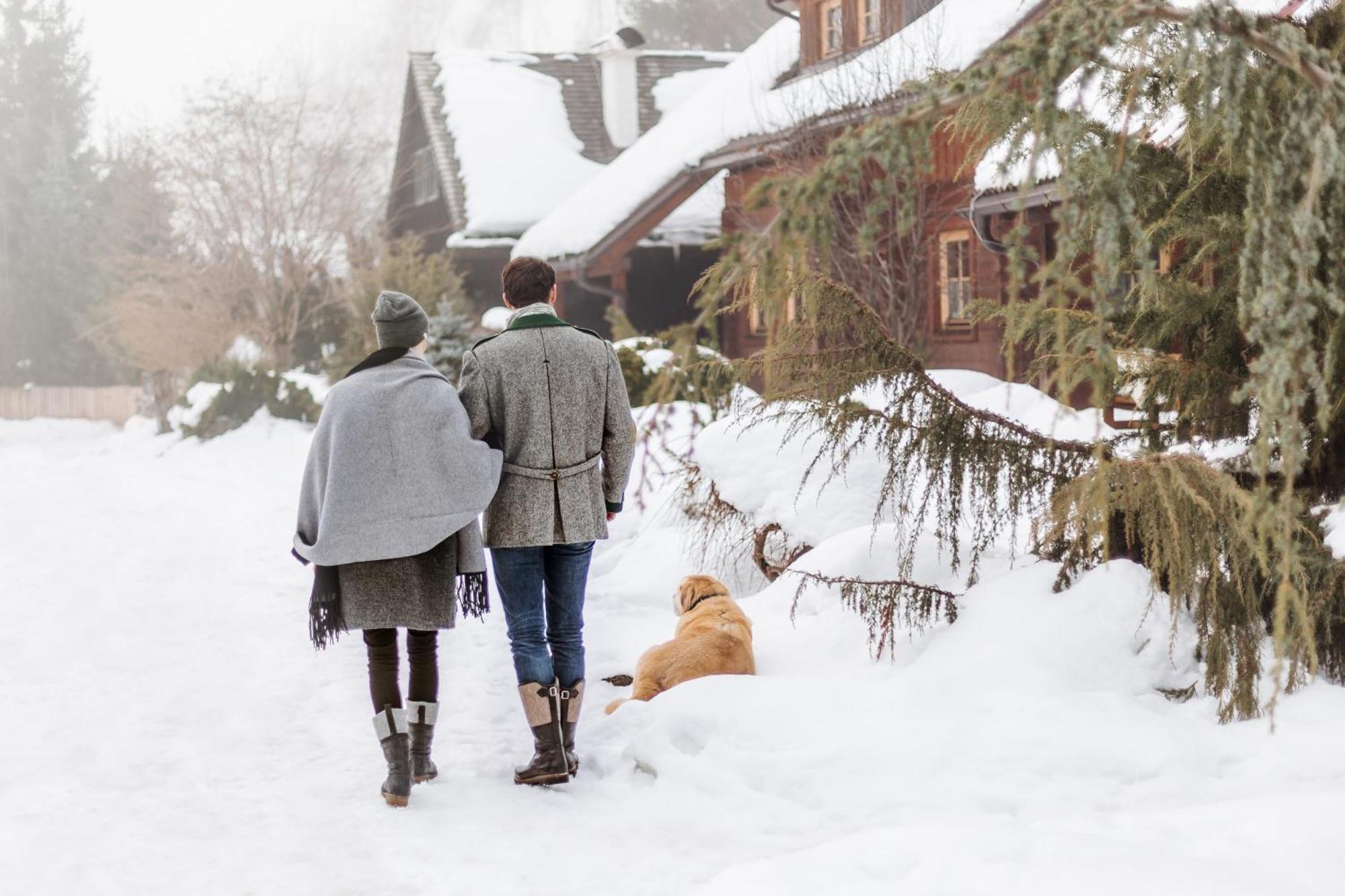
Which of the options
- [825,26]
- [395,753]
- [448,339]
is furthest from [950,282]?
[395,753]

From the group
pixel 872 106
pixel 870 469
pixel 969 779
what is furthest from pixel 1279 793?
pixel 872 106

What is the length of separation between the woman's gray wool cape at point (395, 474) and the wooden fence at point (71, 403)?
2812cm

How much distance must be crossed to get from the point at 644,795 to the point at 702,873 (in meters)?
0.67

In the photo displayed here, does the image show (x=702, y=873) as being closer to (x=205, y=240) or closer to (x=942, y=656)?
(x=942, y=656)

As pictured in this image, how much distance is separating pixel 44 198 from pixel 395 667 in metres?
38.8

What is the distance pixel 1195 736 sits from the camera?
4098 mm

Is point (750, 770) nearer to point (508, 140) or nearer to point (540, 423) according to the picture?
point (540, 423)

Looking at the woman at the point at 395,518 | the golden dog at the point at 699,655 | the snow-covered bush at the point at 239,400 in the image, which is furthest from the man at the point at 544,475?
the snow-covered bush at the point at 239,400

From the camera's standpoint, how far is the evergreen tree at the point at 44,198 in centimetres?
3778

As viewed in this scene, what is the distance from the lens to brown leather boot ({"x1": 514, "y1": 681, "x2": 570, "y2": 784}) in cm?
441

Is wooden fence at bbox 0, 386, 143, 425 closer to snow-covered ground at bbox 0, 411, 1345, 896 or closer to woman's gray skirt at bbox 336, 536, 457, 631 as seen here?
snow-covered ground at bbox 0, 411, 1345, 896

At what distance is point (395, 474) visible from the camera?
4328mm

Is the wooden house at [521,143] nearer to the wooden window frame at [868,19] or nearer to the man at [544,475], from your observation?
the wooden window frame at [868,19]

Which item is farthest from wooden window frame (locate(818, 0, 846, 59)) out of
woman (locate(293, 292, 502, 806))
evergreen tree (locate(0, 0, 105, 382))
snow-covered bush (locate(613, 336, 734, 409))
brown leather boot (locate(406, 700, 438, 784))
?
evergreen tree (locate(0, 0, 105, 382))
